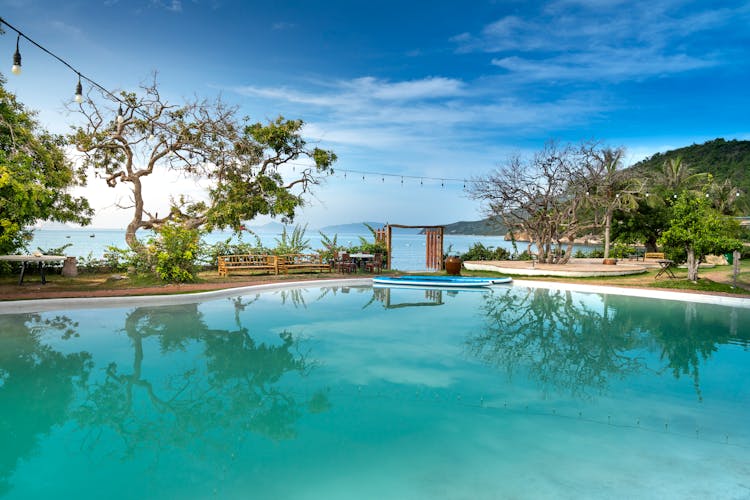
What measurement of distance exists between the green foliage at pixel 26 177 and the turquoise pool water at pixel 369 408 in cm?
261

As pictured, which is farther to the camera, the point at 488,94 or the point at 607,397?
the point at 488,94

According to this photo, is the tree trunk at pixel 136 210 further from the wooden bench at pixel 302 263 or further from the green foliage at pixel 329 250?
the green foliage at pixel 329 250

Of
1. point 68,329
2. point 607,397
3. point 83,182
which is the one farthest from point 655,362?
point 83,182

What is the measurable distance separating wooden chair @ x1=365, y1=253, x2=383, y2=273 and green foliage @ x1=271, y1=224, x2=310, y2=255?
2.74 m

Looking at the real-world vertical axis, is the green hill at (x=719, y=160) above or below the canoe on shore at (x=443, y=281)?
above

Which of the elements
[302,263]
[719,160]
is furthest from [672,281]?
[719,160]

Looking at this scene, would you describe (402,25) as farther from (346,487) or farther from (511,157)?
(346,487)

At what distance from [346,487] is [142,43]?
53.2 feet

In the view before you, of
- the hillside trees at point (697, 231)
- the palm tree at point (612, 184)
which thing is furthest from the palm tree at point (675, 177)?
the hillside trees at point (697, 231)

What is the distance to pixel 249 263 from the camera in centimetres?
1627

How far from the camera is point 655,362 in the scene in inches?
273

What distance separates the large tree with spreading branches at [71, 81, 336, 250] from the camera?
15570 millimetres

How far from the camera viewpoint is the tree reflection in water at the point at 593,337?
646 cm

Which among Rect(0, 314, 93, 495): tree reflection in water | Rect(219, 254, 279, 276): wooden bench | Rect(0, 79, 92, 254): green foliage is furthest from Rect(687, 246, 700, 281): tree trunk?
Rect(0, 79, 92, 254): green foliage
